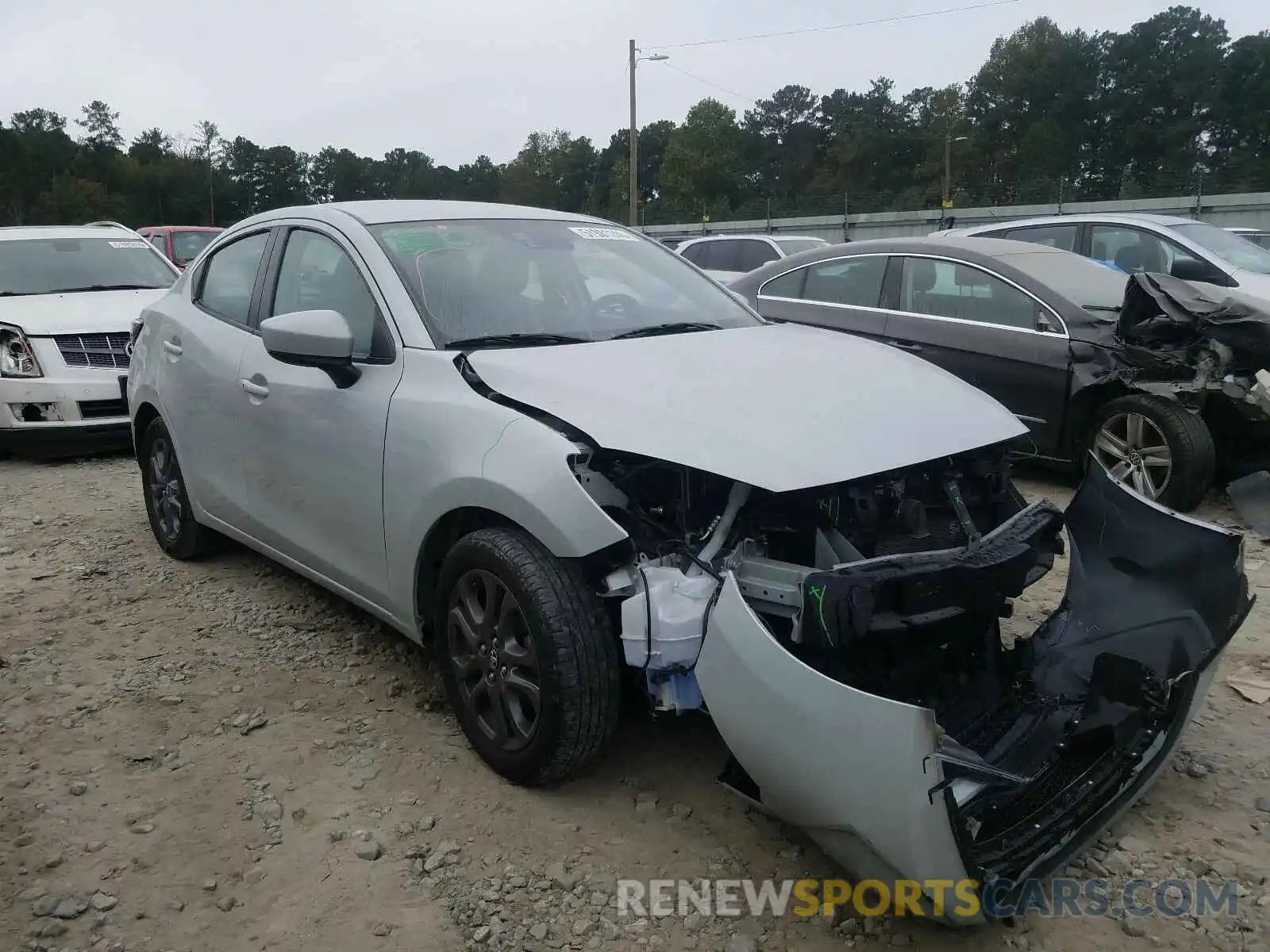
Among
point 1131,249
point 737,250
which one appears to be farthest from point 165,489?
point 737,250

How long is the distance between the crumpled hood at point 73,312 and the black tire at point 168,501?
313cm

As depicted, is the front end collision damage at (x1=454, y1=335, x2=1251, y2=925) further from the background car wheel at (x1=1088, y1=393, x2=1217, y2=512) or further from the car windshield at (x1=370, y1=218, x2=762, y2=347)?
the background car wheel at (x1=1088, y1=393, x2=1217, y2=512)

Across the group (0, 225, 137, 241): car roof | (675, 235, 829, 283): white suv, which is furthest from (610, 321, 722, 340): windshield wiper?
(675, 235, 829, 283): white suv

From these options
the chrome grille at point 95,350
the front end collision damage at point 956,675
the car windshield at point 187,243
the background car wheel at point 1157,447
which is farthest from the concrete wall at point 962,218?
the front end collision damage at point 956,675

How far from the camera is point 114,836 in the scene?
9.36 feet

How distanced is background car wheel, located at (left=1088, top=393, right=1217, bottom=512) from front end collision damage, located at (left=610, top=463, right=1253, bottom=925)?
2464mm

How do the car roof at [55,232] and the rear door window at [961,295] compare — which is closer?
the rear door window at [961,295]

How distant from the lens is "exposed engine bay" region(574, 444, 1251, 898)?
243 centimetres

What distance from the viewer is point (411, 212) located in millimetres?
3834

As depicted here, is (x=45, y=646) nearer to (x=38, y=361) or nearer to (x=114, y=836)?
(x=114, y=836)

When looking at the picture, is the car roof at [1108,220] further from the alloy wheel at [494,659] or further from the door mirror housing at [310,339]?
the alloy wheel at [494,659]

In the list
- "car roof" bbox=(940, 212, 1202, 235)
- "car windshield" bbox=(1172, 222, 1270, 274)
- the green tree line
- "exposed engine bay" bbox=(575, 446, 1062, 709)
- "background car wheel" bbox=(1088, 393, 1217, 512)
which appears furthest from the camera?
the green tree line

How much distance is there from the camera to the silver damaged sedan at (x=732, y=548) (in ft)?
7.80

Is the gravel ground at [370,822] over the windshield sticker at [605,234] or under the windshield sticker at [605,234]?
under
